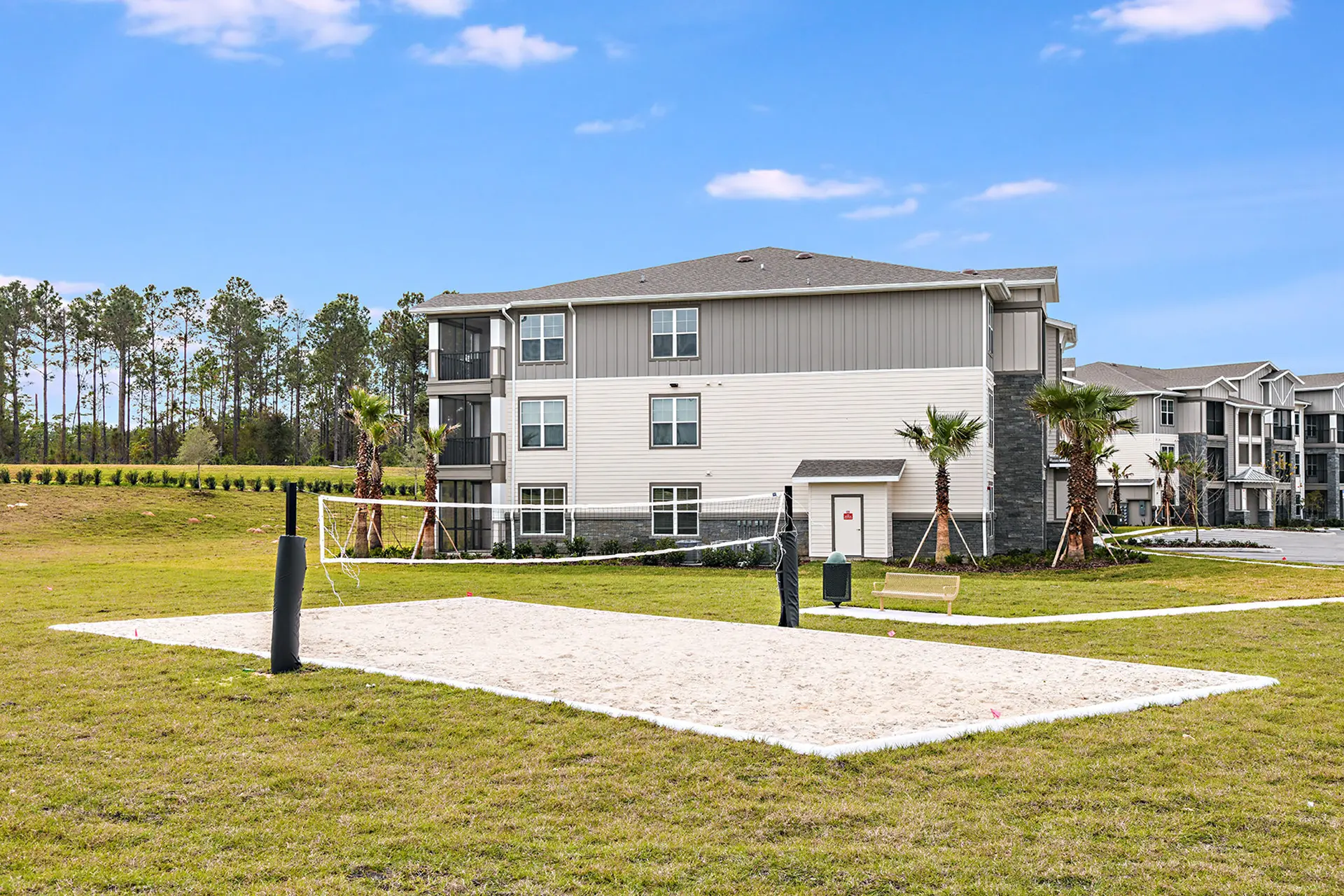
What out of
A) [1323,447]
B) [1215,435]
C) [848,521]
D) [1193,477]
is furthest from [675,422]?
[1323,447]

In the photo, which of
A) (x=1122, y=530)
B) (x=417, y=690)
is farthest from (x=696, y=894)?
(x=1122, y=530)

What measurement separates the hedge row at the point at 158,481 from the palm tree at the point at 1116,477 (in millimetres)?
40261

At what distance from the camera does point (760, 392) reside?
3288 cm

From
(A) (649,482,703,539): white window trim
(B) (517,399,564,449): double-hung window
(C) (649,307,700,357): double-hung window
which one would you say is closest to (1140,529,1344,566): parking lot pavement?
(A) (649,482,703,539): white window trim

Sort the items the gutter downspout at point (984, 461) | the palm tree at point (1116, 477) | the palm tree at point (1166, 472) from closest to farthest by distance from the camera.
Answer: the gutter downspout at point (984, 461)
the palm tree at point (1116, 477)
the palm tree at point (1166, 472)

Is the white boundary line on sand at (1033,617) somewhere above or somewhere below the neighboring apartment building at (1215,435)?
below

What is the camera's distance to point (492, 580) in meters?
25.8

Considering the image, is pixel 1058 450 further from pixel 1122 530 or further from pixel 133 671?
pixel 133 671

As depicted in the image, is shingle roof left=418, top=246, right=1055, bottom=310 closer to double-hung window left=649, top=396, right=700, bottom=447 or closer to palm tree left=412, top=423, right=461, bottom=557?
double-hung window left=649, top=396, right=700, bottom=447

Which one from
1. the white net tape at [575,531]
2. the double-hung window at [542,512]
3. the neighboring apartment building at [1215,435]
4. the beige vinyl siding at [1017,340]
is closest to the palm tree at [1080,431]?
the beige vinyl siding at [1017,340]

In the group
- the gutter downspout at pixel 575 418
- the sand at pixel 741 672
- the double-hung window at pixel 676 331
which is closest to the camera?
the sand at pixel 741 672

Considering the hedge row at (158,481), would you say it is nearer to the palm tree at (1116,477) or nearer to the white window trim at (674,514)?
the white window trim at (674,514)

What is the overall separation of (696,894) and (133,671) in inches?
314

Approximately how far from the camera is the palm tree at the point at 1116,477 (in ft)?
198
